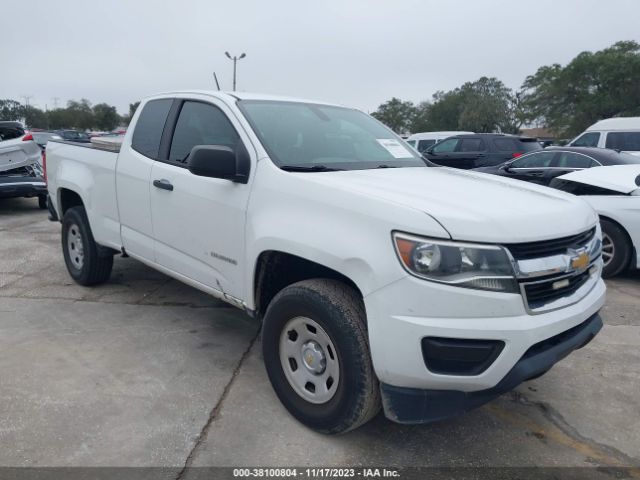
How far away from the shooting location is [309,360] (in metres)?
2.86

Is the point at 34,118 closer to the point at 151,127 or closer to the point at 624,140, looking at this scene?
the point at 624,140

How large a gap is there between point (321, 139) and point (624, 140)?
1145 cm

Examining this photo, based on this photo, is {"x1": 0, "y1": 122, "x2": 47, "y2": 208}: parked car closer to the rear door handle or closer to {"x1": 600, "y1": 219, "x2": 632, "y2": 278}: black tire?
the rear door handle

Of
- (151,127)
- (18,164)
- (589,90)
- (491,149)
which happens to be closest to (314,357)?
(151,127)

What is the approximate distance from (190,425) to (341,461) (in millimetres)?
870

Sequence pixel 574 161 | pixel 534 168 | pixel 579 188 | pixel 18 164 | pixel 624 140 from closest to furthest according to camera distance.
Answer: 1. pixel 579 188
2. pixel 574 161
3. pixel 534 168
4. pixel 18 164
5. pixel 624 140

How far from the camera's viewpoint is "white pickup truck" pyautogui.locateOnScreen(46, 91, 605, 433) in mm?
2338

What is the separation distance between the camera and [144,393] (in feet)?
10.9

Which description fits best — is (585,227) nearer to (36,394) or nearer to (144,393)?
(144,393)

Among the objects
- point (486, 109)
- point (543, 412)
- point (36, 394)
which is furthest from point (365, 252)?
point (486, 109)

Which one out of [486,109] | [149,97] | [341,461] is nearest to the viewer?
[341,461]

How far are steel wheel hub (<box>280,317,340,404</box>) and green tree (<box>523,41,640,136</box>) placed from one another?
130ft

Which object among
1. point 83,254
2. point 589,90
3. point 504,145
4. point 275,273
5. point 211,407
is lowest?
point 211,407

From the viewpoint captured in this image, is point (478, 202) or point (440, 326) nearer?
point (440, 326)
